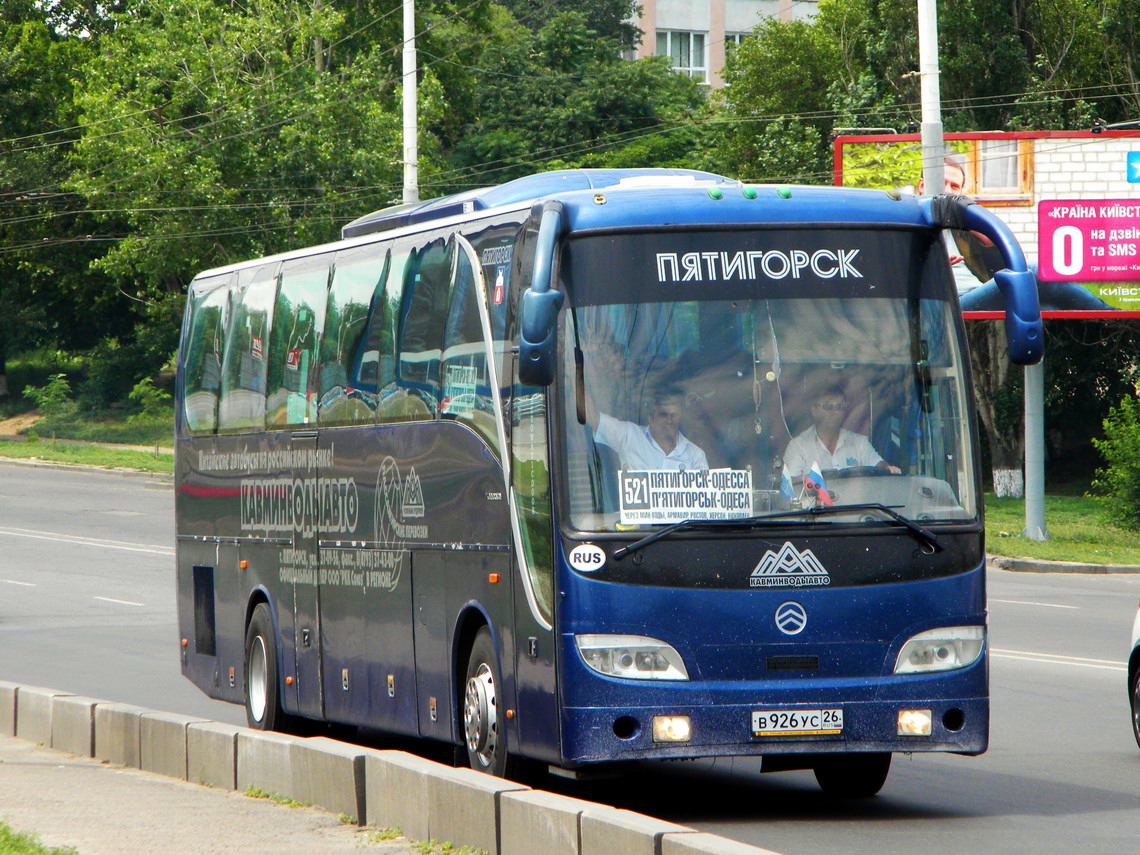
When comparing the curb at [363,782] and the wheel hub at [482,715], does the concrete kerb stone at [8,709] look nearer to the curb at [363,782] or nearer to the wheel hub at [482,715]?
the curb at [363,782]

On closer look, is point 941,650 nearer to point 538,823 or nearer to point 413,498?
point 538,823

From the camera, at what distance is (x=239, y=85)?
45844mm

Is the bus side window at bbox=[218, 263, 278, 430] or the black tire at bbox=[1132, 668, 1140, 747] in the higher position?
the bus side window at bbox=[218, 263, 278, 430]

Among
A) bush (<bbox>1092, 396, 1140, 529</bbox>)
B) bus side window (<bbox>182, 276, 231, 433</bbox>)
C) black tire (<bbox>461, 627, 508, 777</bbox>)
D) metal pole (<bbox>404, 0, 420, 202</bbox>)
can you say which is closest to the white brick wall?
bush (<bbox>1092, 396, 1140, 529</bbox>)

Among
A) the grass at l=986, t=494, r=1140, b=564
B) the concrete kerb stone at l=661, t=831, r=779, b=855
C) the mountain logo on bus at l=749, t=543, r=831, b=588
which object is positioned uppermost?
the mountain logo on bus at l=749, t=543, r=831, b=588

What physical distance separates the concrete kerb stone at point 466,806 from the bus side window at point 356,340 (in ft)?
12.0

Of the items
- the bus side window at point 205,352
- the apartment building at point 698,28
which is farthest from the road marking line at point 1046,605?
the apartment building at point 698,28

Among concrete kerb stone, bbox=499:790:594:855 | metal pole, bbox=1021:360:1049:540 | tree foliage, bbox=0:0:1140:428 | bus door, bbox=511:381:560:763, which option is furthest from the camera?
tree foliage, bbox=0:0:1140:428

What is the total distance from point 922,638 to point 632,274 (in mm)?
2136

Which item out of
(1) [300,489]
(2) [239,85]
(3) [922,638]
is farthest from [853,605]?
(2) [239,85]

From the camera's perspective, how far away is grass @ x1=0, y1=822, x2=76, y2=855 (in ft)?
24.0

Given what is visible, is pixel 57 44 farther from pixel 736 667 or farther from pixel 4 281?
pixel 736 667

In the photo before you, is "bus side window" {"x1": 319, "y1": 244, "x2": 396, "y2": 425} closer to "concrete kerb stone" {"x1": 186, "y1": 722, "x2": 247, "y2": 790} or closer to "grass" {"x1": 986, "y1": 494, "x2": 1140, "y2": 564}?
"concrete kerb stone" {"x1": 186, "y1": 722, "x2": 247, "y2": 790}

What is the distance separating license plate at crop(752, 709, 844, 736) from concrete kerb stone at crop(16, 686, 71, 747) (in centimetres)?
511
